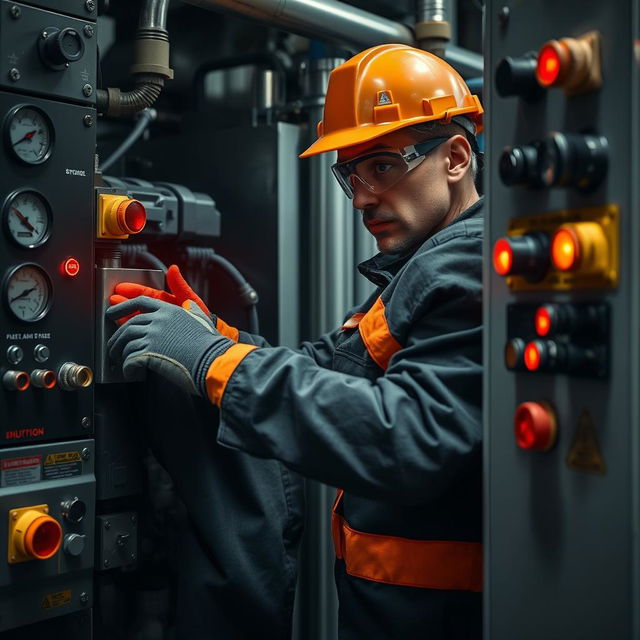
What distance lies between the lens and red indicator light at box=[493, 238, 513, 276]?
41.1 inches

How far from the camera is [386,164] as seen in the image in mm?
1560

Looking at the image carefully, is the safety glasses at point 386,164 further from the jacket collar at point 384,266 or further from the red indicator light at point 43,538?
the red indicator light at point 43,538

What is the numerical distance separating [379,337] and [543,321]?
1.61 feet

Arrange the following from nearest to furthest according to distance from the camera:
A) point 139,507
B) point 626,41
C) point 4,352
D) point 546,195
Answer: point 626,41, point 546,195, point 4,352, point 139,507

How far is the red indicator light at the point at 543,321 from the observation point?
39.5 inches

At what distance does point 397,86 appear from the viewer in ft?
5.10

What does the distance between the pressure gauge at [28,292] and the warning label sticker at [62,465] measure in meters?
0.24

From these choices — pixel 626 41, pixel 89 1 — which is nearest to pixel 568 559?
pixel 626 41

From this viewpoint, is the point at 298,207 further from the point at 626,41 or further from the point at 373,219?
the point at 626,41

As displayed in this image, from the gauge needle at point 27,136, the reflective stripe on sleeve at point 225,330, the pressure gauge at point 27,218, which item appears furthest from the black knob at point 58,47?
the reflective stripe on sleeve at point 225,330

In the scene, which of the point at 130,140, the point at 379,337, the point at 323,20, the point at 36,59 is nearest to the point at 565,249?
the point at 379,337

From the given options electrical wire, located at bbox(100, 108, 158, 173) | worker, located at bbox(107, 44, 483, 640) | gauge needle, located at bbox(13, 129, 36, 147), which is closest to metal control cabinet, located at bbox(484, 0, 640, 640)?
worker, located at bbox(107, 44, 483, 640)

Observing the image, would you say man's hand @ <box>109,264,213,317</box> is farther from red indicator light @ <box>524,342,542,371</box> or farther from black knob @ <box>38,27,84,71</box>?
red indicator light @ <box>524,342,542,371</box>

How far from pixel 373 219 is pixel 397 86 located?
0.82 feet
